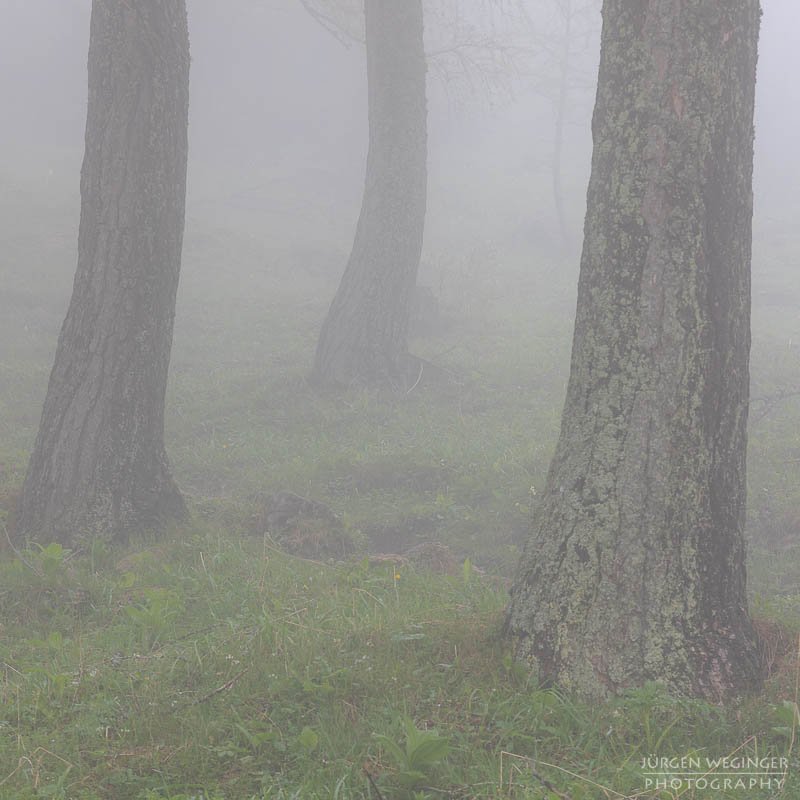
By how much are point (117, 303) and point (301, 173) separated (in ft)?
80.7

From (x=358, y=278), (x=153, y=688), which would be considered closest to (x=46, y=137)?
(x=358, y=278)

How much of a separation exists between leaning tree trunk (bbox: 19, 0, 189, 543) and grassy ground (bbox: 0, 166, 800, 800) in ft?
1.57

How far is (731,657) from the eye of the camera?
3445 mm

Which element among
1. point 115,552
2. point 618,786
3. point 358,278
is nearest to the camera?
point 618,786

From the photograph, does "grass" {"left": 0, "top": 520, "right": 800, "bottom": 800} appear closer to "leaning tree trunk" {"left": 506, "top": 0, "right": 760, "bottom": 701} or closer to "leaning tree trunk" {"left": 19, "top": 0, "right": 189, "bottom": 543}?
"leaning tree trunk" {"left": 506, "top": 0, "right": 760, "bottom": 701}

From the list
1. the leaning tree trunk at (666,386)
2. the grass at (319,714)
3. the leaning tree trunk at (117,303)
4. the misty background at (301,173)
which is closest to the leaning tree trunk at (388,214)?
the misty background at (301,173)

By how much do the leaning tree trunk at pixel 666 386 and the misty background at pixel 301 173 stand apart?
36.8 feet

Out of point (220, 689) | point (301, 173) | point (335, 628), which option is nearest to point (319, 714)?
point (220, 689)

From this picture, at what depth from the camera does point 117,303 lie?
6.36 meters

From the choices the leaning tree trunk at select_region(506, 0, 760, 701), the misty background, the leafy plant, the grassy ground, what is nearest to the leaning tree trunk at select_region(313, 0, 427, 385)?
the grassy ground

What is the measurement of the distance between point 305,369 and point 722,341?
883 centimetres

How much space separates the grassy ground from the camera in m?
2.89

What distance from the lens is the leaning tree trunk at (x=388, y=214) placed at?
11.7m

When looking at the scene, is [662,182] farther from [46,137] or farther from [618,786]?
[46,137]
